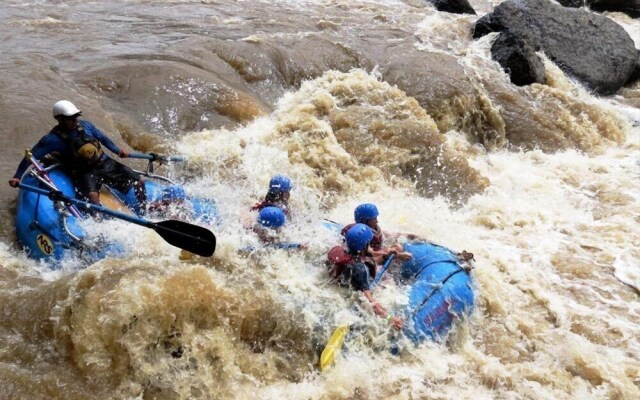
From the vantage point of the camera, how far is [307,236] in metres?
5.25

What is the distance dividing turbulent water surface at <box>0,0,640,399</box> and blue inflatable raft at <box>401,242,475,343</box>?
0.12 m

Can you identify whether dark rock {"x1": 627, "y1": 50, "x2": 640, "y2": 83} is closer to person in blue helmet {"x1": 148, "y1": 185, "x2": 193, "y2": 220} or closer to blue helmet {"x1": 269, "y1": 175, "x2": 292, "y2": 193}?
blue helmet {"x1": 269, "y1": 175, "x2": 292, "y2": 193}

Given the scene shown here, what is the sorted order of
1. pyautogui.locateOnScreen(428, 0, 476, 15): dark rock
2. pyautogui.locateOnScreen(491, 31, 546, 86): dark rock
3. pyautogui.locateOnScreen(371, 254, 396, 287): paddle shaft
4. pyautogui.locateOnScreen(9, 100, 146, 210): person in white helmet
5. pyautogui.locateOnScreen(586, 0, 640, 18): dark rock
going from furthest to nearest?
pyautogui.locateOnScreen(586, 0, 640, 18): dark rock, pyautogui.locateOnScreen(428, 0, 476, 15): dark rock, pyautogui.locateOnScreen(491, 31, 546, 86): dark rock, pyautogui.locateOnScreen(9, 100, 146, 210): person in white helmet, pyautogui.locateOnScreen(371, 254, 396, 287): paddle shaft

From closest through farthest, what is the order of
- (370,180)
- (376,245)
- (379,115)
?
(376,245) < (370,180) < (379,115)

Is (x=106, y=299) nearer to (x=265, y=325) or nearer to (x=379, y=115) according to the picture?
(x=265, y=325)

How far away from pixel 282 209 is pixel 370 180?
2241 mm

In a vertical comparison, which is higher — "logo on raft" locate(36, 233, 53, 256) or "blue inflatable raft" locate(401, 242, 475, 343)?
"logo on raft" locate(36, 233, 53, 256)

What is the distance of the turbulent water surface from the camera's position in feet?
13.1

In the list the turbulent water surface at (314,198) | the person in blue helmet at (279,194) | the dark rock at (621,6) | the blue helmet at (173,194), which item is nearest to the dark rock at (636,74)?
the turbulent water surface at (314,198)

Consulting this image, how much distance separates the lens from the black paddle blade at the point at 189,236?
14.0ft

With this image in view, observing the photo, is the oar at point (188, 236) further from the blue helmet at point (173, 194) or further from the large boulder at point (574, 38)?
the large boulder at point (574, 38)

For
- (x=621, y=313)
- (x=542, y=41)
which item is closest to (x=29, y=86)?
(x=621, y=313)

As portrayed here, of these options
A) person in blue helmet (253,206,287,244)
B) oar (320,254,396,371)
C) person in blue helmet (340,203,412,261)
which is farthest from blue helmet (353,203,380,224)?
oar (320,254,396,371)

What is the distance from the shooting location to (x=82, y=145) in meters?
5.36
